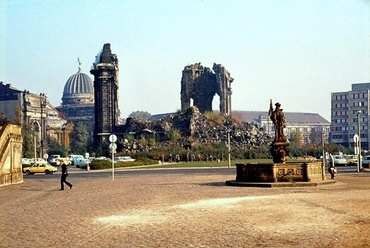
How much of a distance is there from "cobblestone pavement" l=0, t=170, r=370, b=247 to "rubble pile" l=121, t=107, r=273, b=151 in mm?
80536

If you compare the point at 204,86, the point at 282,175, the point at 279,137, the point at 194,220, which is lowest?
the point at 194,220

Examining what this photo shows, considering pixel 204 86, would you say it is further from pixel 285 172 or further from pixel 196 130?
pixel 285 172

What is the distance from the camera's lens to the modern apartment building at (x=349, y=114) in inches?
6727

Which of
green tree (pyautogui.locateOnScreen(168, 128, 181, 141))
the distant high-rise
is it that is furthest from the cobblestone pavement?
the distant high-rise

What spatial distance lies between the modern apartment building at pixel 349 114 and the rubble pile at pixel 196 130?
2544 inches

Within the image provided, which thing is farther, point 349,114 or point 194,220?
point 349,114

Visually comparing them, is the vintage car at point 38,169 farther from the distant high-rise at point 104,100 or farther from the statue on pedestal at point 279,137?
the distant high-rise at point 104,100

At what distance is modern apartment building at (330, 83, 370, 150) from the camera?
A: 170875 millimetres

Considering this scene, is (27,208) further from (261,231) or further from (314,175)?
(314,175)

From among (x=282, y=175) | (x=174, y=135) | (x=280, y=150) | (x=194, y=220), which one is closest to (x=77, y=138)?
(x=174, y=135)

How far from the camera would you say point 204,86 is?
413 ft

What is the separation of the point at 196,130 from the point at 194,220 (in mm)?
93751

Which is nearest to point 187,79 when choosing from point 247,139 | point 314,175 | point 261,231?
point 247,139

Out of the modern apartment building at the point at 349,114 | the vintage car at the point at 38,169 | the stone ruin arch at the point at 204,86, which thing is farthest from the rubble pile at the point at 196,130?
the modern apartment building at the point at 349,114
